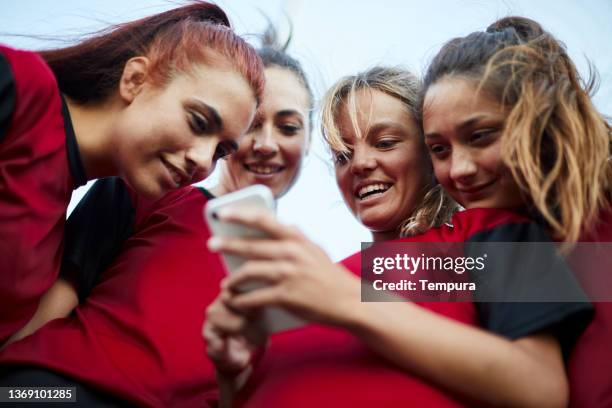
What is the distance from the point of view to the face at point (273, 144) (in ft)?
4.62

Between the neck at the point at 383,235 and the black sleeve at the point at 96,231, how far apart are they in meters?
0.54

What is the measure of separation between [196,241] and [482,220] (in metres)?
0.54

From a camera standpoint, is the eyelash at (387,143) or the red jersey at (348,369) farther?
the eyelash at (387,143)

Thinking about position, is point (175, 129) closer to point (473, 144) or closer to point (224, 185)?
point (224, 185)

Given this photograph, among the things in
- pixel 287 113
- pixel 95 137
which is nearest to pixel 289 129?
pixel 287 113

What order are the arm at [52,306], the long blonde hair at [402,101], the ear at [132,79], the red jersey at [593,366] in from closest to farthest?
the red jersey at [593,366] → the arm at [52,306] → the ear at [132,79] → the long blonde hair at [402,101]

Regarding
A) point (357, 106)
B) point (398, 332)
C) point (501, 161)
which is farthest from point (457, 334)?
point (357, 106)

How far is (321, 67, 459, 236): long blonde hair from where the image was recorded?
1.21 meters

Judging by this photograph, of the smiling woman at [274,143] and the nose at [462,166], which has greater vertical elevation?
the nose at [462,166]

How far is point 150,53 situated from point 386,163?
21.2 inches

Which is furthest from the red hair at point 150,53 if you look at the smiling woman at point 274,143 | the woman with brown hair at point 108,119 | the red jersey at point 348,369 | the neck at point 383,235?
the red jersey at point 348,369

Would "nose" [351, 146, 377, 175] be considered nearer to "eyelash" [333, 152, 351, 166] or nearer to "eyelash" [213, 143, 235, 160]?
"eyelash" [333, 152, 351, 166]

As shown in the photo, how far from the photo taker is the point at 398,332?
1.93 ft

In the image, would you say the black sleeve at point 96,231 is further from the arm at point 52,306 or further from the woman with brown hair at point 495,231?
the woman with brown hair at point 495,231
